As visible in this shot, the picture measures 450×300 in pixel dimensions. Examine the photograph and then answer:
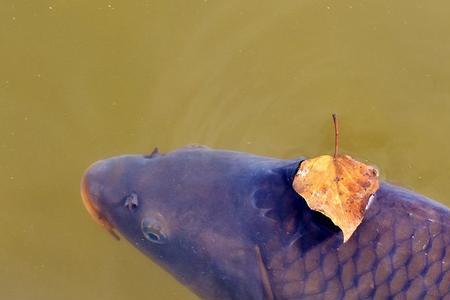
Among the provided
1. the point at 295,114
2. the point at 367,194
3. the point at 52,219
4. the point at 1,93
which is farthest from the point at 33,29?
the point at 367,194

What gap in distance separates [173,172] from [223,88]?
1367mm

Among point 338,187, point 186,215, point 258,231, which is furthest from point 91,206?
point 338,187

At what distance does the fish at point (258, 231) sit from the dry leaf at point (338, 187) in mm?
45

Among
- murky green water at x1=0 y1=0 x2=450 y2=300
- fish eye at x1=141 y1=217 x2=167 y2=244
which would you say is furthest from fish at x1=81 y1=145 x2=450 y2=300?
murky green water at x1=0 y1=0 x2=450 y2=300

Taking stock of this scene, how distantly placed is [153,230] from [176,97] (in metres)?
1.43

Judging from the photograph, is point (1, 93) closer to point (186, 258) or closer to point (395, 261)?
point (186, 258)

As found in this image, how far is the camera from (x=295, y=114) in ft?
13.0

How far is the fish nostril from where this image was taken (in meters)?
2.72

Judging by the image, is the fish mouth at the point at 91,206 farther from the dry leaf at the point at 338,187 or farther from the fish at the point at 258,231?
the dry leaf at the point at 338,187

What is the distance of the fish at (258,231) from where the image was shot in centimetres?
235

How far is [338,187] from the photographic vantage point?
8.02 feet

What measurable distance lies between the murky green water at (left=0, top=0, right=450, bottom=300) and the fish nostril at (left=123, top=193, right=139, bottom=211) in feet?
3.68

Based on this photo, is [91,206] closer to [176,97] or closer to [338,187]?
[338,187]

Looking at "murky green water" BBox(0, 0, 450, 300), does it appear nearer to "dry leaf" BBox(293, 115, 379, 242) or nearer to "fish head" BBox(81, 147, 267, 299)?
"fish head" BBox(81, 147, 267, 299)
